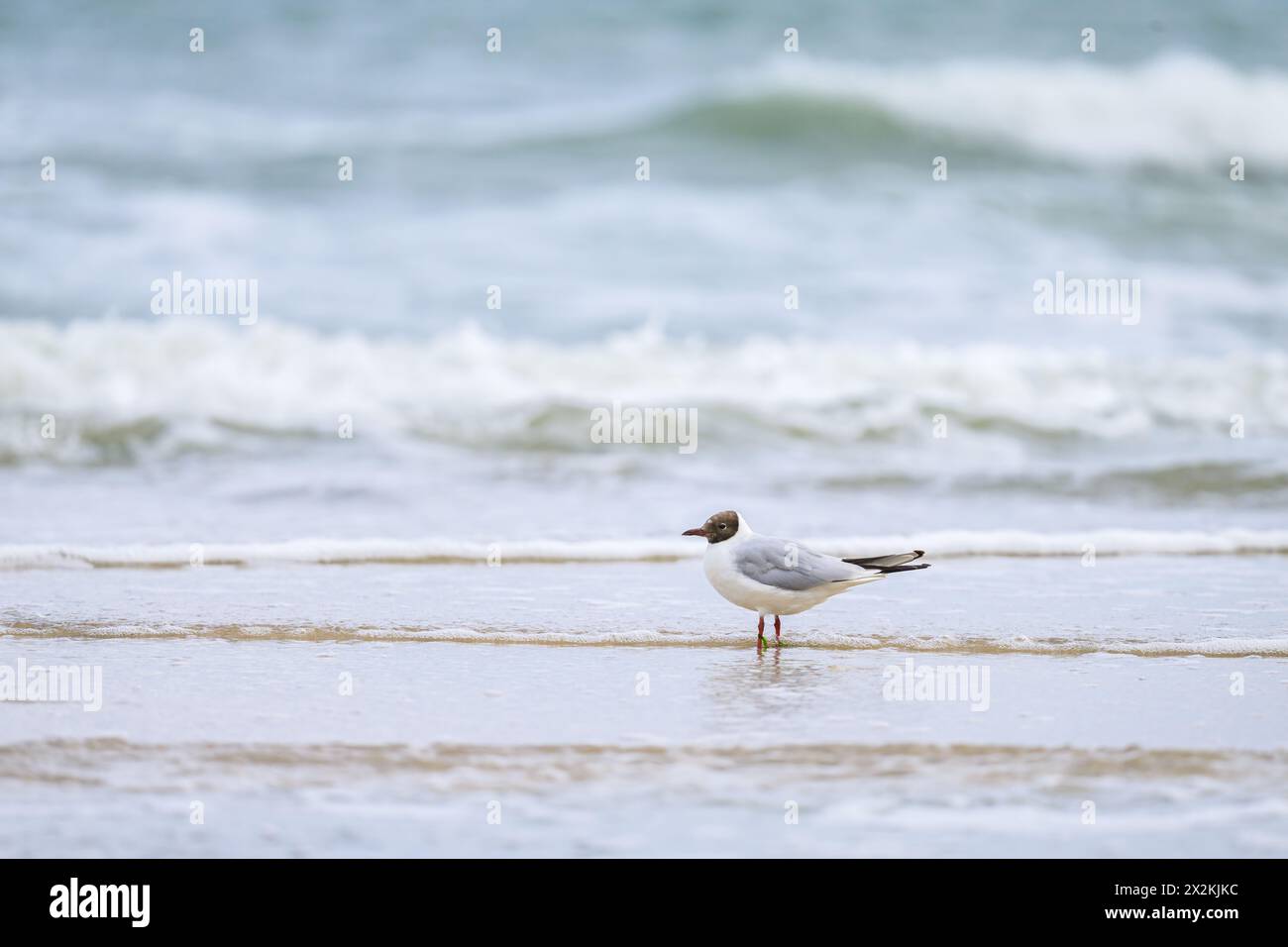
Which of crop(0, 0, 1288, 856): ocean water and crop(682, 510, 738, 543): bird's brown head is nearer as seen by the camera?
crop(0, 0, 1288, 856): ocean water

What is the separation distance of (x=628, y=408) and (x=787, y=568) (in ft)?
20.1

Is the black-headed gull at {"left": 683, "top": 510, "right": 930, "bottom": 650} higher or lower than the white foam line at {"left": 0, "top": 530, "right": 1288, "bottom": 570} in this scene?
lower

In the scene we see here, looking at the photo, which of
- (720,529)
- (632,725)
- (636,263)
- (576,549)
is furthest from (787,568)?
(636,263)

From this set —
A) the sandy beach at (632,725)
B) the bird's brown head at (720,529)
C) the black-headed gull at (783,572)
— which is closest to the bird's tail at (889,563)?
the black-headed gull at (783,572)

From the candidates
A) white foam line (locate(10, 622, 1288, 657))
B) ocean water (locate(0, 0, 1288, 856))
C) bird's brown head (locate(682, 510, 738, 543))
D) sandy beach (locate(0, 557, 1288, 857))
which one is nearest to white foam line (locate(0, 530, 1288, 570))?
ocean water (locate(0, 0, 1288, 856))

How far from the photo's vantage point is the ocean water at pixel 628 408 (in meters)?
3.48

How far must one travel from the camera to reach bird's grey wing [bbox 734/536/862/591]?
466cm

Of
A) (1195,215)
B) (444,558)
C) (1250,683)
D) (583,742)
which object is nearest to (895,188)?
(1195,215)

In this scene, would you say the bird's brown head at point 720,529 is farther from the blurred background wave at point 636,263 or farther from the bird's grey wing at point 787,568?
the blurred background wave at point 636,263

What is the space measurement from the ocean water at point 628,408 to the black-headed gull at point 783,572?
0.28m

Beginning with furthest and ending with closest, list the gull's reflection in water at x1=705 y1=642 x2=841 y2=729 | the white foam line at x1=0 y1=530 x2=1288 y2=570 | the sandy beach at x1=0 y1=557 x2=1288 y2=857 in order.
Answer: the white foam line at x1=0 y1=530 x2=1288 y2=570
the gull's reflection in water at x1=705 y1=642 x2=841 y2=729
the sandy beach at x1=0 y1=557 x2=1288 y2=857

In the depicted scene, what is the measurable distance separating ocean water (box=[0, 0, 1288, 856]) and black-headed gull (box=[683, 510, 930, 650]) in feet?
0.92

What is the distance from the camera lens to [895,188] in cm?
1557

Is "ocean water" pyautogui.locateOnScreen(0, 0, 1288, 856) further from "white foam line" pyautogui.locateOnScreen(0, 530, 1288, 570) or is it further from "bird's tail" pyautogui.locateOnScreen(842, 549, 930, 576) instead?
"bird's tail" pyautogui.locateOnScreen(842, 549, 930, 576)
